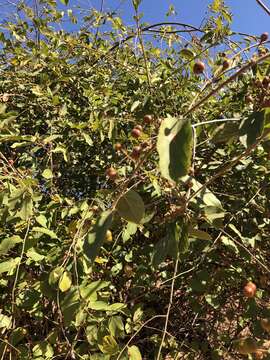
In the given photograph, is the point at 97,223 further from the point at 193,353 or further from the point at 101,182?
the point at 101,182

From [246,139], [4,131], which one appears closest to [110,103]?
[4,131]

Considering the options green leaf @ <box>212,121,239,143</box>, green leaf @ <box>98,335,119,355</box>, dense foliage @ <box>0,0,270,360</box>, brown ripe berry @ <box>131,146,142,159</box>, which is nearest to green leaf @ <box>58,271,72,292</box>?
dense foliage @ <box>0,0,270,360</box>

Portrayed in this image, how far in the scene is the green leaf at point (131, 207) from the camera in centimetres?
86

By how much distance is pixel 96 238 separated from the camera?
80 cm

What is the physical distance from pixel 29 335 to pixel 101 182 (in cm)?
89

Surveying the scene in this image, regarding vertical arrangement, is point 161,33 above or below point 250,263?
above

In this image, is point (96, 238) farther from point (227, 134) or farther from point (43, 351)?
point (43, 351)

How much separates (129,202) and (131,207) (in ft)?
0.04

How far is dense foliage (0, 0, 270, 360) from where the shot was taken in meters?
1.06

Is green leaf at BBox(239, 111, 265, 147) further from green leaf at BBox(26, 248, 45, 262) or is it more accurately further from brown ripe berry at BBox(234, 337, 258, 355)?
green leaf at BBox(26, 248, 45, 262)

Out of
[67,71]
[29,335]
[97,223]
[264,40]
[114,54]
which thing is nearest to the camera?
[97,223]

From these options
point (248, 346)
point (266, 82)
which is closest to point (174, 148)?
point (248, 346)

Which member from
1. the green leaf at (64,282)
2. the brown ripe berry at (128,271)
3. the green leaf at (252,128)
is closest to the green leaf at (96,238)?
the green leaf at (252,128)

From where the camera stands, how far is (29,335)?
72.1 inches
